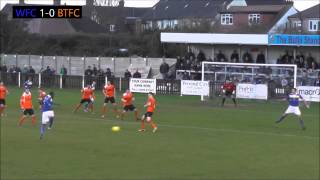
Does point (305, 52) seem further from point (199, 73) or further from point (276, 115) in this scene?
point (276, 115)

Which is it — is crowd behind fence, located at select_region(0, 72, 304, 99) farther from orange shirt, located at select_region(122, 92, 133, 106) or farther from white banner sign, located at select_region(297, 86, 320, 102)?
orange shirt, located at select_region(122, 92, 133, 106)

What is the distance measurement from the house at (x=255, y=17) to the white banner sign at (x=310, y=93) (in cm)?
3357

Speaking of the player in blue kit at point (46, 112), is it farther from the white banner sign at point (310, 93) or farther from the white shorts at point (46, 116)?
the white banner sign at point (310, 93)

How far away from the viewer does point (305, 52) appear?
6081 centimetres

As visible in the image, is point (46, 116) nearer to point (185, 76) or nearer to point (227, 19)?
point (185, 76)

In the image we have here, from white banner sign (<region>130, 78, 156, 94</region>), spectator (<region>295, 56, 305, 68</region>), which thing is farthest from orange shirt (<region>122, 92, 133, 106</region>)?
spectator (<region>295, 56, 305, 68</region>)

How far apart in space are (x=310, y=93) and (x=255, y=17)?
37.8m

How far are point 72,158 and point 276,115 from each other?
62.7 ft

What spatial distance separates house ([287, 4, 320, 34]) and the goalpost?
2136 cm

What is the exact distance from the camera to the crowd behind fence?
49.7 metres

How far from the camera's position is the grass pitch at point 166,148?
2195 centimetres

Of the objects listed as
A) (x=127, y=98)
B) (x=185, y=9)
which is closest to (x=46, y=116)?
(x=127, y=98)

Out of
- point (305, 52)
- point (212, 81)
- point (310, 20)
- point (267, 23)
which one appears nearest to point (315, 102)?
Result: point (212, 81)

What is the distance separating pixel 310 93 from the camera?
1859 inches
